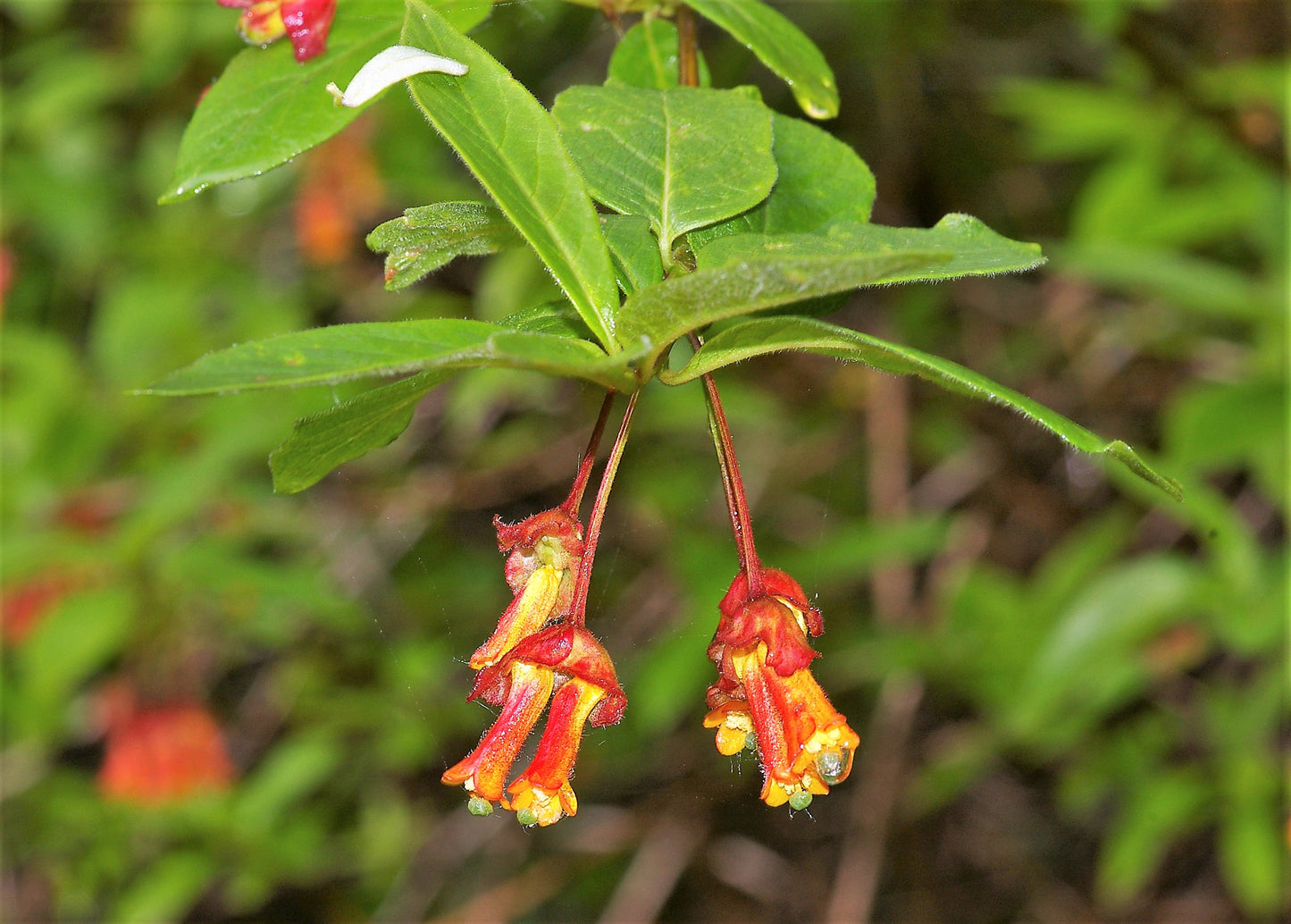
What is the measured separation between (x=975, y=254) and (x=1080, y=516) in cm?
252

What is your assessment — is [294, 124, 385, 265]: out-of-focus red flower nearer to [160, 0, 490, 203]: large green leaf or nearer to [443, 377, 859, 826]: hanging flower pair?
[160, 0, 490, 203]: large green leaf

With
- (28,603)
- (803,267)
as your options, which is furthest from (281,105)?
(28,603)

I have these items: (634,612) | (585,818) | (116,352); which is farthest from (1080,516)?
(116,352)

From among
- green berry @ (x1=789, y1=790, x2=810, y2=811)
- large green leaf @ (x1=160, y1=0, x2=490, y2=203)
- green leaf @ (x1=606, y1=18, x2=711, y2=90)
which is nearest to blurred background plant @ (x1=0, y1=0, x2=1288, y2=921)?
green leaf @ (x1=606, y1=18, x2=711, y2=90)

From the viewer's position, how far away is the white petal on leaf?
60 cm

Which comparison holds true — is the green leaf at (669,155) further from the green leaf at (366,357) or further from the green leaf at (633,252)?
the green leaf at (366,357)

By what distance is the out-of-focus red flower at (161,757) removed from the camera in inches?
94.7

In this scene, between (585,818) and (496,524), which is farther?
(585,818)

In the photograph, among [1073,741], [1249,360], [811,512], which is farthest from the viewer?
[811,512]

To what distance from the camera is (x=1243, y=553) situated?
204cm

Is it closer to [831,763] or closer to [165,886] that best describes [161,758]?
[165,886]

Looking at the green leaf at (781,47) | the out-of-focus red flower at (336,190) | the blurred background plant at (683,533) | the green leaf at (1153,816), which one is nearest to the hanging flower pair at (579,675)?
the green leaf at (781,47)

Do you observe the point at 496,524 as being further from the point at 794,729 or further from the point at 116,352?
the point at 116,352

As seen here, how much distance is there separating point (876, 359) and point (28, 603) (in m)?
2.50
